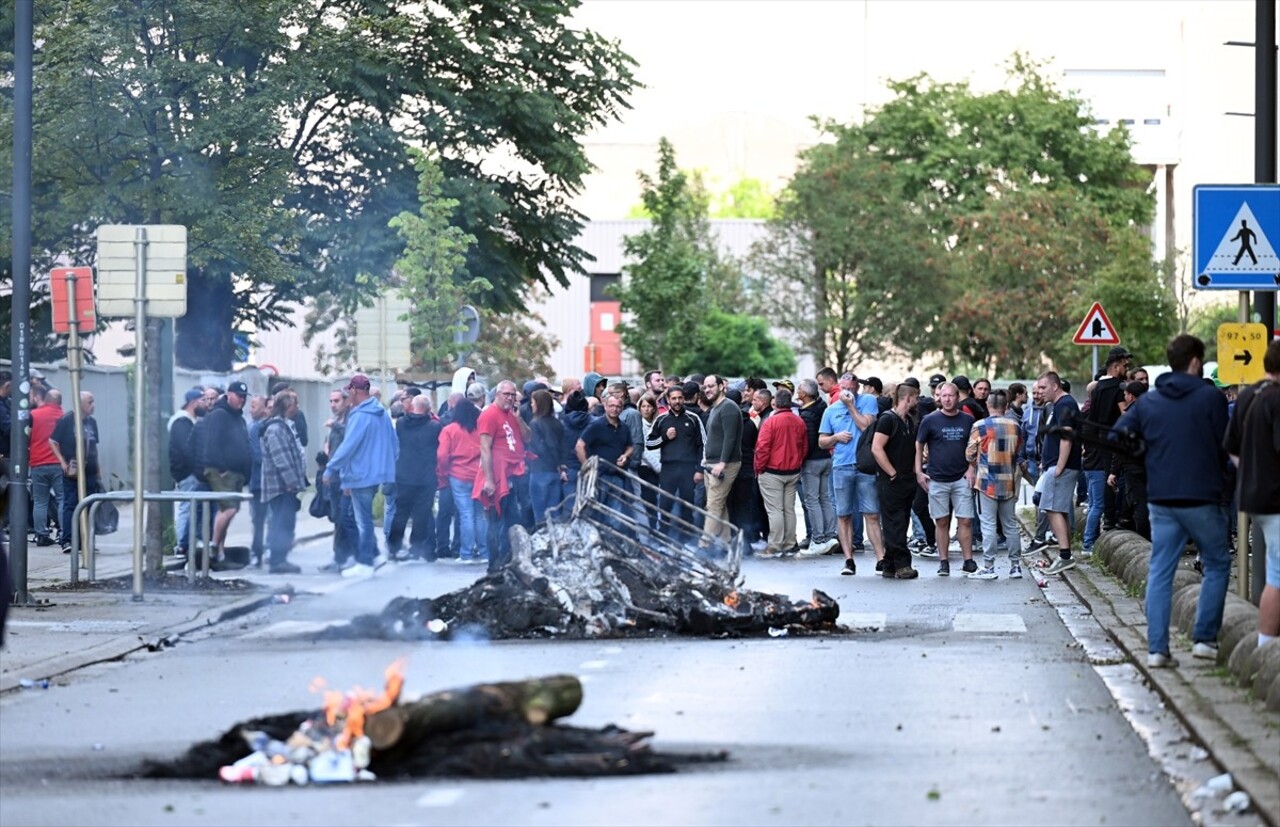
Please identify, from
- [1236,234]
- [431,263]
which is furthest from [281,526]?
[431,263]

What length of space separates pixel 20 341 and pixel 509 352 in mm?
63755

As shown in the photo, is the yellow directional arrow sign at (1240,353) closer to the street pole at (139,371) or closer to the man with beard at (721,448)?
the street pole at (139,371)

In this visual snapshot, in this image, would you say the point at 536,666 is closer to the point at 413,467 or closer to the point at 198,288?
the point at 413,467

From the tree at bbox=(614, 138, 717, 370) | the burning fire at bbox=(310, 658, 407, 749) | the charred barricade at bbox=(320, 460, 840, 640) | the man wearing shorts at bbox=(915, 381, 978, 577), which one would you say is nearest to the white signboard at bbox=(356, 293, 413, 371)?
the man wearing shorts at bbox=(915, 381, 978, 577)

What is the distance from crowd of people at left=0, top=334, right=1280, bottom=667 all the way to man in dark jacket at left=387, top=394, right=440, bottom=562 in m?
0.02

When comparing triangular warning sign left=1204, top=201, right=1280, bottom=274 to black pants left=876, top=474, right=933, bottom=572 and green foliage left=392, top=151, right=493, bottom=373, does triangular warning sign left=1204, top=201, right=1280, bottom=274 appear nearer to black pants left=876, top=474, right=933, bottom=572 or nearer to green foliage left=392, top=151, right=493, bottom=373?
black pants left=876, top=474, right=933, bottom=572

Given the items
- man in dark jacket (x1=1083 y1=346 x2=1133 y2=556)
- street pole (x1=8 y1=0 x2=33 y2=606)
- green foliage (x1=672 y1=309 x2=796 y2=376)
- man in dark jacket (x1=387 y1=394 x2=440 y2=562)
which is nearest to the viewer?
street pole (x1=8 y1=0 x2=33 y2=606)

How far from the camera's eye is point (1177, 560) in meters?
12.6

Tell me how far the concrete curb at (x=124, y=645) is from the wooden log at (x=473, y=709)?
4.15 m

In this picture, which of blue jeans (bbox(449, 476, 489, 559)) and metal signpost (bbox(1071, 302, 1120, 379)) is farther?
metal signpost (bbox(1071, 302, 1120, 379))

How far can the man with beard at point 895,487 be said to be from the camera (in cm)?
2073

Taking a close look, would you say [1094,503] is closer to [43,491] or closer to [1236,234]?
[1236,234]

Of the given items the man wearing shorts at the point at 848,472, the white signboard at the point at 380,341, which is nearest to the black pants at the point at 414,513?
the man wearing shorts at the point at 848,472

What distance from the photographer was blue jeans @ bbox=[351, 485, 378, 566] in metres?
21.6
